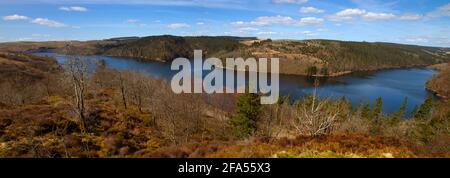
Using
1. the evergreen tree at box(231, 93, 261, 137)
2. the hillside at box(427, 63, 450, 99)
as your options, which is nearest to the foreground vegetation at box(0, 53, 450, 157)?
the evergreen tree at box(231, 93, 261, 137)

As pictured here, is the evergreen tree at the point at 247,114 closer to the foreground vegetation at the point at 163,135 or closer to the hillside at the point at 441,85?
the foreground vegetation at the point at 163,135

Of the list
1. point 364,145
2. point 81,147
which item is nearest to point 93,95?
point 81,147

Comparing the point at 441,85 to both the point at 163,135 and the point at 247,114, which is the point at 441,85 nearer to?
the point at 247,114

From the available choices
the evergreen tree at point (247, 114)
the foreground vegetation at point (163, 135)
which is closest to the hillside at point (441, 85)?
the foreground vegetation at point (163, 135)

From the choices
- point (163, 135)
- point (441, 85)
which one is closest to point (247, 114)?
point (163, 135)

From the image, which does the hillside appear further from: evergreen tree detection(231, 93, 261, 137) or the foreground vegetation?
evergreen tree detection(231, 93, 261, 137)

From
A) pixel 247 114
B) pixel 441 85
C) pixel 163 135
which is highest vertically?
pixel 247 114

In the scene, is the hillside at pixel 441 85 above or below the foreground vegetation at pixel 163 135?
below

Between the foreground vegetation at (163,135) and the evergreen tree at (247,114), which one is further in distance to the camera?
the evergreen tree at (247,114)

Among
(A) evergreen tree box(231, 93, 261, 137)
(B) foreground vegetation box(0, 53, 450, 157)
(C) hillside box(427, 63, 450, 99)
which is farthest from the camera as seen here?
(C) hillside box(427, 63, 450, 99)
